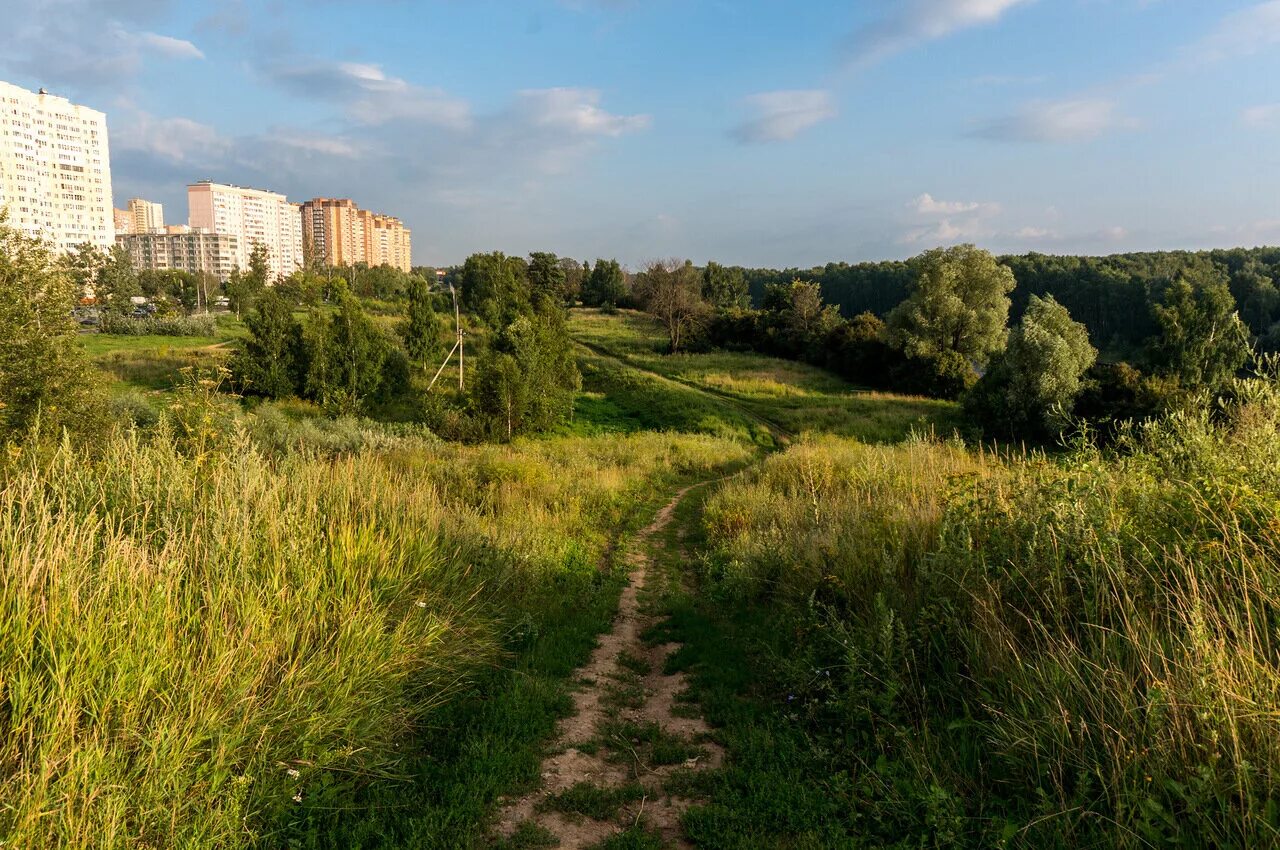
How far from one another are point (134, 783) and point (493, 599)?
4153 millimetres

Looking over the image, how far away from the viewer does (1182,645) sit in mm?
3369

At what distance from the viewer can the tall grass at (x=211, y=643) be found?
10.4ft

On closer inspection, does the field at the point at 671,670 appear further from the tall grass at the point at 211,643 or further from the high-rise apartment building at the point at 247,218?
the high-rise apartment building at the point at 247,218

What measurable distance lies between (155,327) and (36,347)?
34967 mm

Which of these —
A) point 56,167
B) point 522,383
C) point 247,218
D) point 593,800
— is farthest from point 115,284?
point 247,218

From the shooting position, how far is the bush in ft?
142

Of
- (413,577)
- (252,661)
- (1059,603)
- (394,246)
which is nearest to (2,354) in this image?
(413,577)

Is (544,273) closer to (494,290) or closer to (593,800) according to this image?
(494,290)

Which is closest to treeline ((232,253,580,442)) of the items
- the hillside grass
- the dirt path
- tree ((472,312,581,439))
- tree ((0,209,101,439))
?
tree ((472,312,581,439))

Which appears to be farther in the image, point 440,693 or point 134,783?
point 440,693

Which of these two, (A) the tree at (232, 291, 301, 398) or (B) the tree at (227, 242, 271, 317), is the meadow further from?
(B) the tree at (227, 242, 271, 317)

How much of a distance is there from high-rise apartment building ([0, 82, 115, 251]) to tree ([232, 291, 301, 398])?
9540 centimetres

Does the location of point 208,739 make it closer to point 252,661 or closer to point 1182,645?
point 252,661

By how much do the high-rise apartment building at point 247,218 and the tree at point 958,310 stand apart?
131 meters
